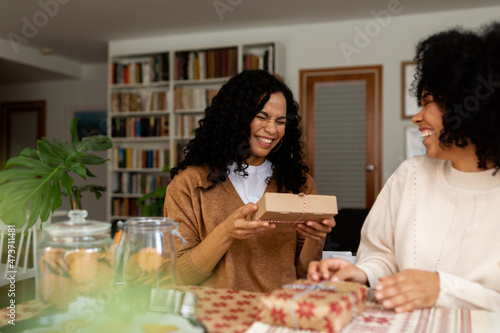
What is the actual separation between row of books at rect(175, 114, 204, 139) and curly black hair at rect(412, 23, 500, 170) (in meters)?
4.68

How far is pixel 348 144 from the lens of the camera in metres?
5.38

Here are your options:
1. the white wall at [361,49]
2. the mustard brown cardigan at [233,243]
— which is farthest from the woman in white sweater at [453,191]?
the white wall at [361,49]

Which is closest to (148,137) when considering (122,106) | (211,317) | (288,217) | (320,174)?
(122,106)

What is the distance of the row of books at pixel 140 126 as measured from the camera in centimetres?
598

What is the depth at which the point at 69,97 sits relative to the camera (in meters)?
7.83

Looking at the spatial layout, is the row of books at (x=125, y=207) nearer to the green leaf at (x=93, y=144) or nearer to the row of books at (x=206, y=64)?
the row of books at (x=206, y=64)

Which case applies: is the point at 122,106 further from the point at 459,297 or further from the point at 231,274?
the point at 459,297

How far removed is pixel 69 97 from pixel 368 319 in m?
7.75

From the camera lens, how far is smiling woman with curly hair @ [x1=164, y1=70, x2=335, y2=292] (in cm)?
167

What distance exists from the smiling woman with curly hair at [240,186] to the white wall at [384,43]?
3622mm

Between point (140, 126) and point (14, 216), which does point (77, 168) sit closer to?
point (14, 216)

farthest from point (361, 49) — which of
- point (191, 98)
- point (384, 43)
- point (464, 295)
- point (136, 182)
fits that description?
point (464, 295)

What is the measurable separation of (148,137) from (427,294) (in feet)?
17.6

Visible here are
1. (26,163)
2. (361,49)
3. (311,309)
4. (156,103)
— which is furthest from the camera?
(156,103)
